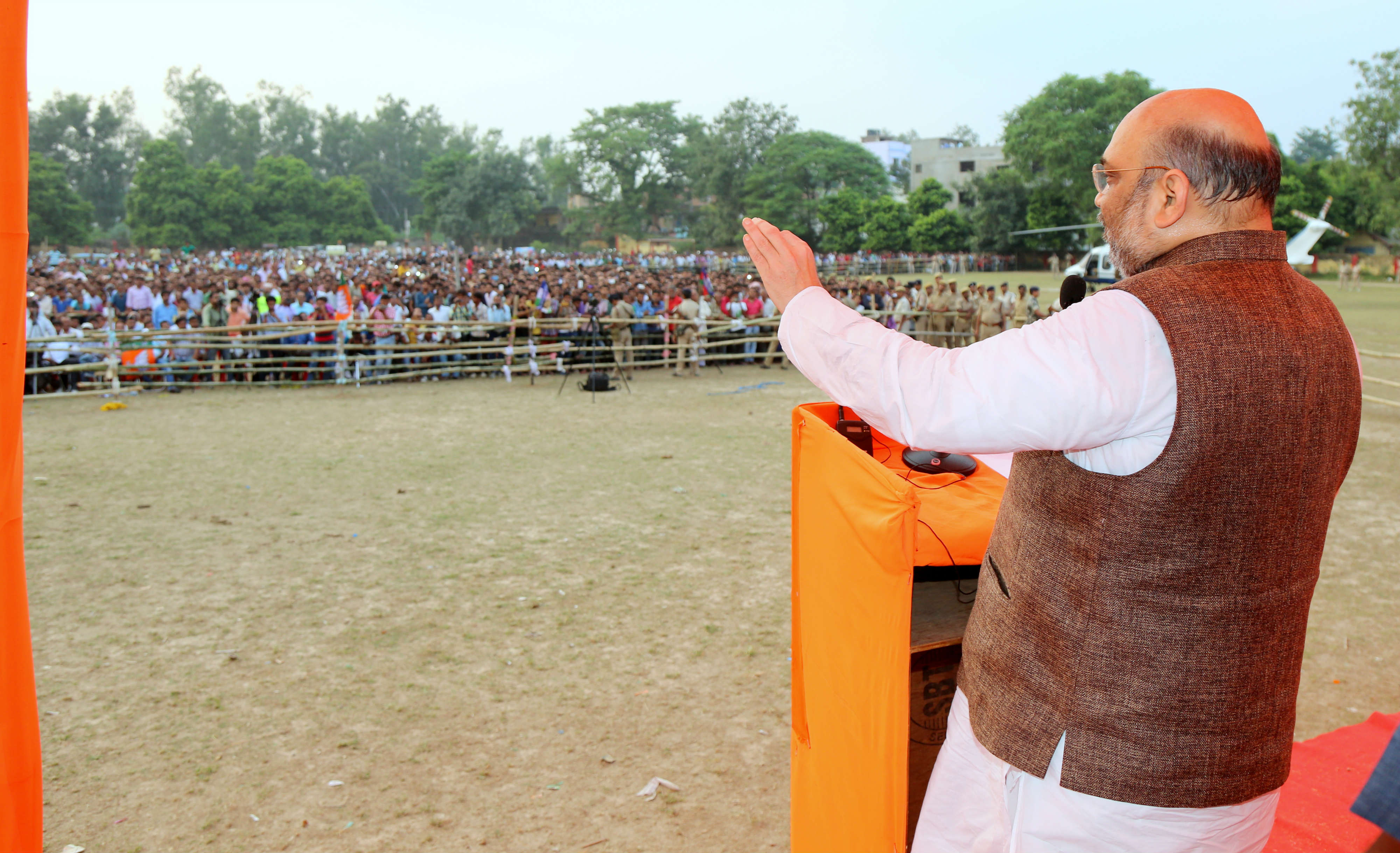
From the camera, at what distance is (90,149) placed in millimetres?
73000

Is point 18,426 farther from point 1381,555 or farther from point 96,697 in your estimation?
point 1381,555

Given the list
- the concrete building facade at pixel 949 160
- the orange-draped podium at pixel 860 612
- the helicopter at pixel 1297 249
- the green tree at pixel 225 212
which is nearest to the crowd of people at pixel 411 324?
the orange-draped podium at pixel 860 612

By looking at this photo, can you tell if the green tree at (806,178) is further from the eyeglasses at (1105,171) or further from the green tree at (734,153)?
the eyeglasses at (1105,171)

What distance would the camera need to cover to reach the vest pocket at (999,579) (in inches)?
54.3

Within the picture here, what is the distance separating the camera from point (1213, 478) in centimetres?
111

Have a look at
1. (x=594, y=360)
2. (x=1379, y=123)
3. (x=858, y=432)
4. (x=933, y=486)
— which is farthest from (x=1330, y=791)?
(x=1379, y=123)

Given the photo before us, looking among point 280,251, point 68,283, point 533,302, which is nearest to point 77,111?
point 280,251

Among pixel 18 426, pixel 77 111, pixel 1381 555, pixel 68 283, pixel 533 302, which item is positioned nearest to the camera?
pixel 18 426

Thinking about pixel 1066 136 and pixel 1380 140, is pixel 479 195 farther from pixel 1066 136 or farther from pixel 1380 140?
pixel 1380 140

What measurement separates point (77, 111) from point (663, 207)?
49.9 metres

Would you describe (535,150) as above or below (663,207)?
above

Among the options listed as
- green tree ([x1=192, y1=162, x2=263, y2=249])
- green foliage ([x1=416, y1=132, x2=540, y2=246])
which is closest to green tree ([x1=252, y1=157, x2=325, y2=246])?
green tree ([x1=192, y1=162, x2=263, y2=249])

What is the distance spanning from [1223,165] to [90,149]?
91797 millimetres

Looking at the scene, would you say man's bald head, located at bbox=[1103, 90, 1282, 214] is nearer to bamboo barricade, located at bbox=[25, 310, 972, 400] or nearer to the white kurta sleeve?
the white kurta sleeve
